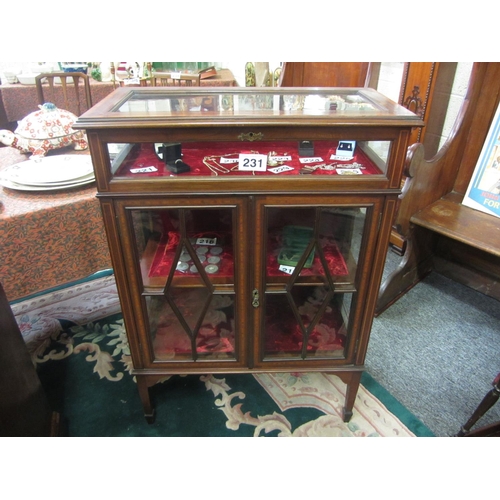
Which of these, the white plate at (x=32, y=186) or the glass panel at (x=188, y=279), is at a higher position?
the white plate at (x=32, y=186)

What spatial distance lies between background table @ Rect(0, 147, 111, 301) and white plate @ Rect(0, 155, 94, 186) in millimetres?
34

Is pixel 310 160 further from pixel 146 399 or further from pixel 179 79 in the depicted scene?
pixel 179 79

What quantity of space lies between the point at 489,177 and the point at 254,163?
116 cm

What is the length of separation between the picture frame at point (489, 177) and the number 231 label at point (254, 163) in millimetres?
1134

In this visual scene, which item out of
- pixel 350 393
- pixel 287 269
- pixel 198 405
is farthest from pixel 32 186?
pixel 350 393

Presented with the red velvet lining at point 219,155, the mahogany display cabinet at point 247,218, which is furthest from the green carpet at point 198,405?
the red velvet lining at point 219,155

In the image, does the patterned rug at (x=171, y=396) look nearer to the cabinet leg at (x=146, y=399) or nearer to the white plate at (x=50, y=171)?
the cabinet leg at (x=146, y=399)

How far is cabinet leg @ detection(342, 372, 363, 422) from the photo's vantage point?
1.14m

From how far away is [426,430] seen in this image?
1210 mm

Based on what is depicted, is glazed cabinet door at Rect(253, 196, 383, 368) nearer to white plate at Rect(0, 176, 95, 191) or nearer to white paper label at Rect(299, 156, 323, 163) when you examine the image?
white paper label at Rect(299, 156, 323, 163)

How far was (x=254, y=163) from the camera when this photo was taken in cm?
85

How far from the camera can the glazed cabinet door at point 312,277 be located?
0.88m

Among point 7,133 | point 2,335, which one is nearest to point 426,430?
point 2,335

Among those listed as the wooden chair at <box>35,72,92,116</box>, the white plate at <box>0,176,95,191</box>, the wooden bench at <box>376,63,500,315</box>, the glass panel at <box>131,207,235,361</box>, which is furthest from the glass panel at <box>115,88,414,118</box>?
the wooden chair at <box>35,72,92,116</box>
